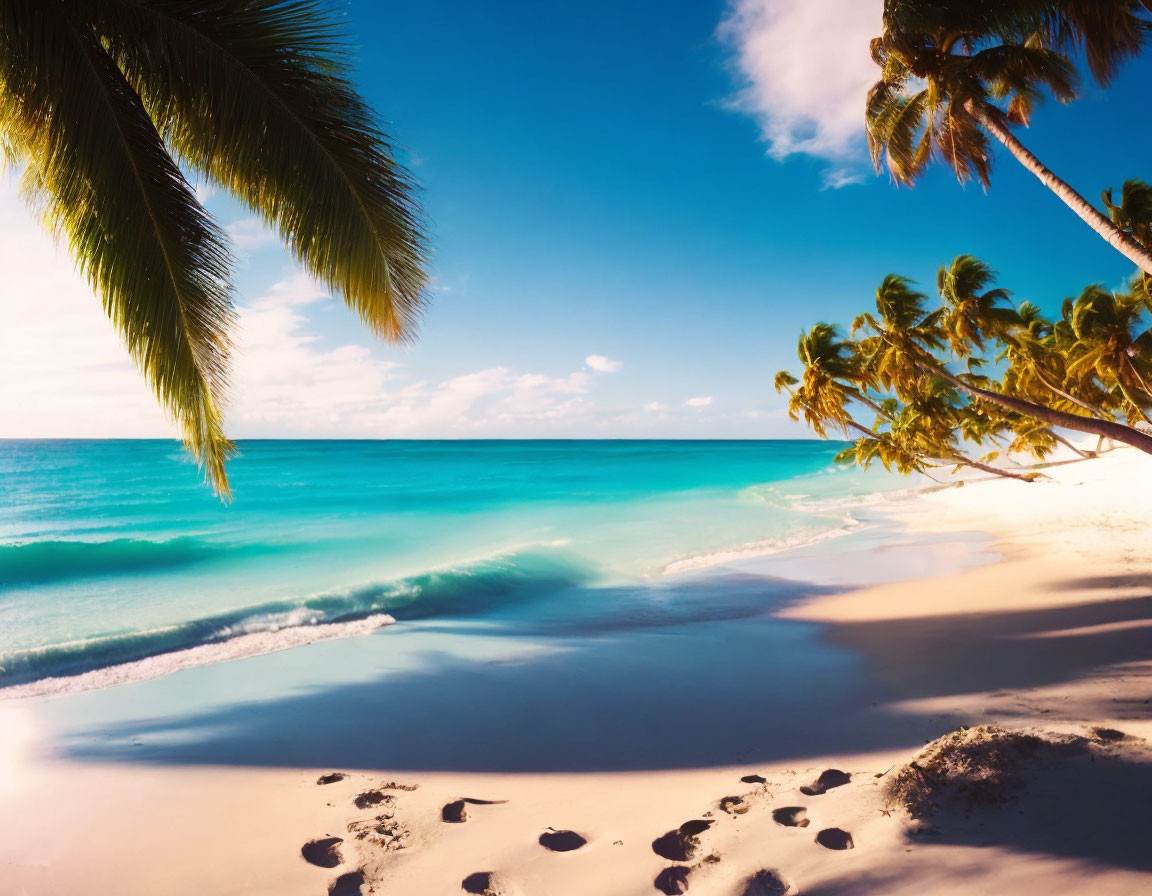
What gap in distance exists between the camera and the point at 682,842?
11.2ft

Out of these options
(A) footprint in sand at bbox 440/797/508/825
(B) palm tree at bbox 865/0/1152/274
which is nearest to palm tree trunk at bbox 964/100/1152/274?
(B) palm tree at bbox 865/0/1152/274

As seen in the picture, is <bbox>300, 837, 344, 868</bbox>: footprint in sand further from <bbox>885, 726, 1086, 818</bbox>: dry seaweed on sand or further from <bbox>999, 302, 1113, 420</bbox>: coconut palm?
<bbox>999, 302, 1113, 420</bbox>: coconut palm

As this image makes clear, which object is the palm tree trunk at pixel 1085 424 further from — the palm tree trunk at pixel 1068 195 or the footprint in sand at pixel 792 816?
the footprint in sand at pixel 792 816

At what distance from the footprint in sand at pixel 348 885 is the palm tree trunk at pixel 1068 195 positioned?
8722 millimetres

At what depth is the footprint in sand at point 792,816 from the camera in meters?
3.39

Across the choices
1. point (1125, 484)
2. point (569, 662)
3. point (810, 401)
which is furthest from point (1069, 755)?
point (1125, 484)

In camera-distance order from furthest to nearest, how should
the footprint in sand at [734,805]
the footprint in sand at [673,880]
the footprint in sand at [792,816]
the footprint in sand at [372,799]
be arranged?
the footprint in sand at [372,799]
the footprint in sand at [734,805]
the footprint in sand at [792,816]
the footprint in sand at [673,880]

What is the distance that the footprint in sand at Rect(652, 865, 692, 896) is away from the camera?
2990mm

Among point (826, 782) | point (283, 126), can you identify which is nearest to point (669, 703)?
point (826, 782)

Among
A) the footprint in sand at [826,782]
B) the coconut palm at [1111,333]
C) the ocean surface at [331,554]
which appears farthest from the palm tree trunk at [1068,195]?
the ocean surface at [331,554]

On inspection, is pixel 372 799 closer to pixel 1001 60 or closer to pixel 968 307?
pixel 1001 60

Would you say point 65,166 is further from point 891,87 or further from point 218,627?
point 891,87

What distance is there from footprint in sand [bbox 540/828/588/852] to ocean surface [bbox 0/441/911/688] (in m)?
5.87

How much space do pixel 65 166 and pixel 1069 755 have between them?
280 inches
